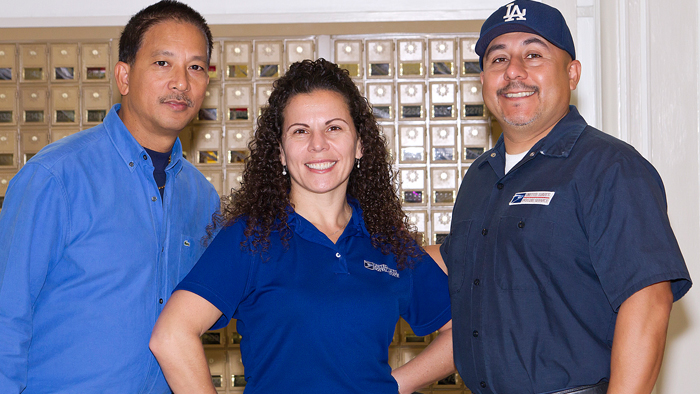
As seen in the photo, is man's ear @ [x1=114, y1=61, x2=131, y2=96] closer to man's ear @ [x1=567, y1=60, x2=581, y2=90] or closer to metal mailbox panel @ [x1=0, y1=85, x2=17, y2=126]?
man's ear @ [x1=567, y1=60, x2=581, y2=90]

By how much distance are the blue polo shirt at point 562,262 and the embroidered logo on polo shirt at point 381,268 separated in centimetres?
21

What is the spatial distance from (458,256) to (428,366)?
39 centimetres

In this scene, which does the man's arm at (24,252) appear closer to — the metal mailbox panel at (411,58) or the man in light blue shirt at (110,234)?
the man in light blue shirt at (110,234)

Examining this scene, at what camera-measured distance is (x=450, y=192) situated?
3.50m

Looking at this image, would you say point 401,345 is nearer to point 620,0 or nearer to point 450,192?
point 450,192

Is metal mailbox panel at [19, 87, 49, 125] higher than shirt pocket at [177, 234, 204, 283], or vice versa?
metal mailbox panel at [19, 87, 49, 125]

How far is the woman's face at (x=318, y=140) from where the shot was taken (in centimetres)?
171

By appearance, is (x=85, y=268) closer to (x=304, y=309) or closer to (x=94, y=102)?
(x=304, y=309)

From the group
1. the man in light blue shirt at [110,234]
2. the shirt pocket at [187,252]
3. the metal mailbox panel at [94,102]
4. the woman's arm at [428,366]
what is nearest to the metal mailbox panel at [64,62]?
the metal mailbox panel at [94,102]

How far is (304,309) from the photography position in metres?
1.54

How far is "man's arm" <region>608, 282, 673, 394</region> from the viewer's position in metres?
1.37

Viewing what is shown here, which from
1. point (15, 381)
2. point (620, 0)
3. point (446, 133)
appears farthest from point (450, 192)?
point (15, 381)

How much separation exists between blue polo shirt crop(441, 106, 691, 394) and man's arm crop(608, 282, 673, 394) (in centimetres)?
3

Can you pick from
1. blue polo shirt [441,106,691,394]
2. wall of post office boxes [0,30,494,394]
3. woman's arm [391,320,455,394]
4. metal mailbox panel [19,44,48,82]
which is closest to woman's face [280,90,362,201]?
blue polo shirt [441,106,691,394]
